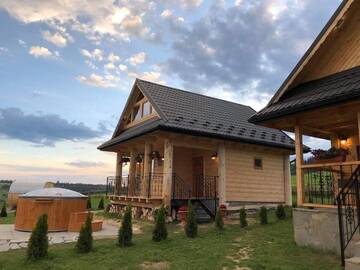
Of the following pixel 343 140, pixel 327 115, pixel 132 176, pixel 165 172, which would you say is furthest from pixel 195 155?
pixel 327 115

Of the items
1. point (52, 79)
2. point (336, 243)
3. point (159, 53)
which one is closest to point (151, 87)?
point (159, 53)

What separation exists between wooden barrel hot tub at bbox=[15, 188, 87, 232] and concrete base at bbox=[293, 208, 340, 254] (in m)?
7.39

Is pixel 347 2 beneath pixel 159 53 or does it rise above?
→ beneath

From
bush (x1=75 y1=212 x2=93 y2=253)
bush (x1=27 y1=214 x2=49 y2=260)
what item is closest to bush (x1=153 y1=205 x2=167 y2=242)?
bush (x1=75 y1=212 x2=93 y2=253)

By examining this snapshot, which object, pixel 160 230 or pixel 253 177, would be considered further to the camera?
pixel 253 177

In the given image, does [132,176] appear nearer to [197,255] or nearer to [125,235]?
[125,235]

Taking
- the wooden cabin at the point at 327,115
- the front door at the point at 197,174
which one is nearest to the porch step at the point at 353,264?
the wooden cabin at the point at 327,115

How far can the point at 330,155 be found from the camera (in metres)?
7.25

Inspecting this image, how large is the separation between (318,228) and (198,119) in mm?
7779

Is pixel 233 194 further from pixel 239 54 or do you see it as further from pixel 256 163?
pixel 239 54

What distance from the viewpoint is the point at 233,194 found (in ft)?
44.9

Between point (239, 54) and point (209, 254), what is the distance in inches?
554

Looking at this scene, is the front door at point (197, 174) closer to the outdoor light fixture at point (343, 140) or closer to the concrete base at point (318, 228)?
the outdoor light fixture at point (343, 140)

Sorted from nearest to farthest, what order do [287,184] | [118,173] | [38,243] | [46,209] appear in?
[38,243] < [46,209] < [287,184] < [118,173]
